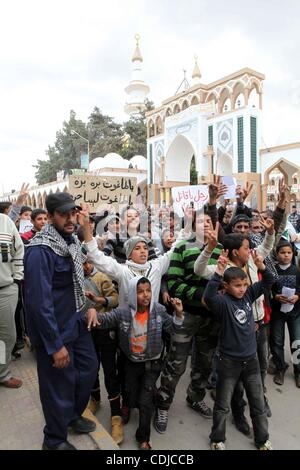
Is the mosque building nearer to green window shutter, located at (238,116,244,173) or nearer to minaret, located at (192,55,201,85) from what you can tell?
green window shutter, located at (238,116,244,173)

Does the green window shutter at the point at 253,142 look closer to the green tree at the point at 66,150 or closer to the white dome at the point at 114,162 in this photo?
the white dome at the point at 114,162

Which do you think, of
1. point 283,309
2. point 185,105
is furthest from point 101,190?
point 185,105

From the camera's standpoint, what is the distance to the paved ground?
90.0 inches

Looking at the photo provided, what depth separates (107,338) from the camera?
2633 millimetres

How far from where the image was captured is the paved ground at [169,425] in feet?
7.50

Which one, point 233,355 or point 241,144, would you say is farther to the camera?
point 241,144

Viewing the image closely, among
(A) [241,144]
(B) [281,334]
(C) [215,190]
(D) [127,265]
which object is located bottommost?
(B) [281,334]

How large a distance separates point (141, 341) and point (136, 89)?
1914 inches

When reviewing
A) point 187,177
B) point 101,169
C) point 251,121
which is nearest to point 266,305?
point 251,121

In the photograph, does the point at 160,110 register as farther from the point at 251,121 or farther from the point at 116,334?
the point at 116,334

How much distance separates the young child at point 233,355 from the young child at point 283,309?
1057 millimetres

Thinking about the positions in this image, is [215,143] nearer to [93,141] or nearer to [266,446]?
[266,446]
